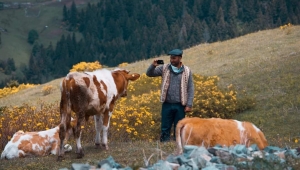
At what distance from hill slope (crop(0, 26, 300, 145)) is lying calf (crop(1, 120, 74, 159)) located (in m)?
4.95

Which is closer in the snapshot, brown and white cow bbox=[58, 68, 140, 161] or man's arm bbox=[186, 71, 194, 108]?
brown and white cow bbox=[58, 68, 140, 161]

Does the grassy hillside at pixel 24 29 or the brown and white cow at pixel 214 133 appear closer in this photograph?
the brown and white cow at pixel 214 133

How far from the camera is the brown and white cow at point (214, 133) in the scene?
9938mm

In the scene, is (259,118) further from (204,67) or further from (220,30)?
(220,30)

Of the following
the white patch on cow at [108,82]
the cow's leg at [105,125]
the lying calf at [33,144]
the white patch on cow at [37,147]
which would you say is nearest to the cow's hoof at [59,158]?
the cow's leg at [105,125]

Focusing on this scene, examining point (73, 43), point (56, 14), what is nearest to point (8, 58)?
point (73, 43)

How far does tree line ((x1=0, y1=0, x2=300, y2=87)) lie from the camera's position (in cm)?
12812

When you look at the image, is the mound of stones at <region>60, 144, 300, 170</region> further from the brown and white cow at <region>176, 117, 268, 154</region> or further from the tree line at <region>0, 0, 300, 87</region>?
the tree line at <region>0, 0, 300, 87</region>

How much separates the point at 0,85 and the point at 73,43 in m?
31.9

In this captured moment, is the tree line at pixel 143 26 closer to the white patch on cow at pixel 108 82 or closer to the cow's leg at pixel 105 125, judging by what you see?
the white patch on cow at pixel 108 82

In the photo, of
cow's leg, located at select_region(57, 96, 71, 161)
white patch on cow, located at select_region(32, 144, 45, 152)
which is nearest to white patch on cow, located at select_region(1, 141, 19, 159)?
white patch on cow, located at select_region(32, 144, 45, 152)

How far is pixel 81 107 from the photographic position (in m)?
11.9

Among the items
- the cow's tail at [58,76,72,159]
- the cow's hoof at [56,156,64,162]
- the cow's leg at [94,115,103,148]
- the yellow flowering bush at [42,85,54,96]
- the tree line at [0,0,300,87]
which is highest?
the tree line at [0,0,300,87]

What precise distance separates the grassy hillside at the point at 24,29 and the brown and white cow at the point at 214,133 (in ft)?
518
